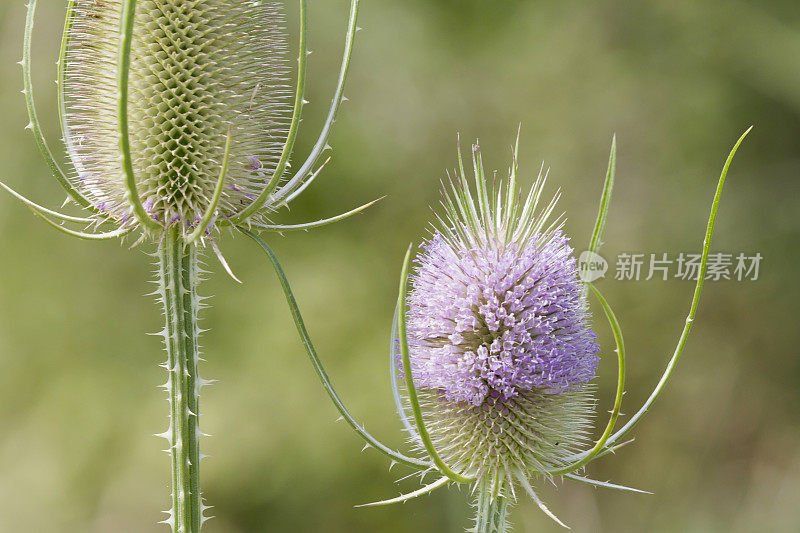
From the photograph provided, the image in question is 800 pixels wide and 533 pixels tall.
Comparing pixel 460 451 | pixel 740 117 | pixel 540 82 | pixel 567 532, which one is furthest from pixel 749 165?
pixel 460 451

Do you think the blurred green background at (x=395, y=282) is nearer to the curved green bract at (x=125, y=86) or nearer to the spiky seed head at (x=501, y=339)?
the spiky seed head at (x=501, y=339)

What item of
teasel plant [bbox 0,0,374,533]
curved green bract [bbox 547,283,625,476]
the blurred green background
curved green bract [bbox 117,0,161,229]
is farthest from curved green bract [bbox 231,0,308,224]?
the blurred green background

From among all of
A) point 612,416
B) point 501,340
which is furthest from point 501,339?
point 612,416

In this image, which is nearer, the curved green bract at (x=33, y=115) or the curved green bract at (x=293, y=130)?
the curved green bract at (x=293, y=130)

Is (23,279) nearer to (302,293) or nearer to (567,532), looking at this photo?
(302,293)

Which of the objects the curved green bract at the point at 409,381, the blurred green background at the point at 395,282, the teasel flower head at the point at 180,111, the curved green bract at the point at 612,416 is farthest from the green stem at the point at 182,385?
the blurred green background at the point at 395,282

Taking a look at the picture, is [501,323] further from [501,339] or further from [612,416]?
[612,416]
